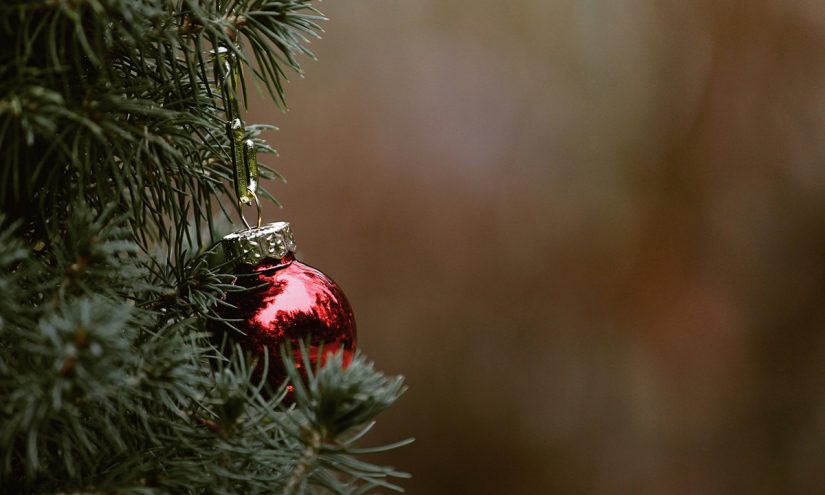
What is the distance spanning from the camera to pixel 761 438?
1222 mm

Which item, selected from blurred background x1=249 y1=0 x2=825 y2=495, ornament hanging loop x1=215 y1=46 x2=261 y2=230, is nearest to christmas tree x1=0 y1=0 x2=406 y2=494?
ornament hanging loop x1=215 y1=46 x2=261 y2=230

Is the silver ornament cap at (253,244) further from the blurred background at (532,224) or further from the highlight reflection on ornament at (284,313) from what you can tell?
the blurred background at (532,224)

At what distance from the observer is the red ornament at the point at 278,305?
0.39 metres

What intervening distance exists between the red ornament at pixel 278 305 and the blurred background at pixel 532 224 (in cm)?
89

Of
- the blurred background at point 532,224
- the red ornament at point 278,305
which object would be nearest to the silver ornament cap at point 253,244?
the red ornament at point 278,305

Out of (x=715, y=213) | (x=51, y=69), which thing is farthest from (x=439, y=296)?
(x=51, y=69)

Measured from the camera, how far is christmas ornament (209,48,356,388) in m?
0.39

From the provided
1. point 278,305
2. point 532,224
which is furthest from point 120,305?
point 532,224

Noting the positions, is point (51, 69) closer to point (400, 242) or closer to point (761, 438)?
point (400, 242)

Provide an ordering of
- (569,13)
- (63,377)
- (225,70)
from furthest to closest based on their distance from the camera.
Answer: (569,13) → (225,70) → (63,377)

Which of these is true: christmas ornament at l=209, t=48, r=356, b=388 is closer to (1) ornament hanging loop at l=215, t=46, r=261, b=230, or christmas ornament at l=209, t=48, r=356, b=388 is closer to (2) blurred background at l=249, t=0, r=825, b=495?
(1) ornament hanging loop at l=215, t=46, r=261, b=230

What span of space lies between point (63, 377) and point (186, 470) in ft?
0.30

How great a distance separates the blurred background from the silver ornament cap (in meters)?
0.90

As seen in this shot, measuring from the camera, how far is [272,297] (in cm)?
40
